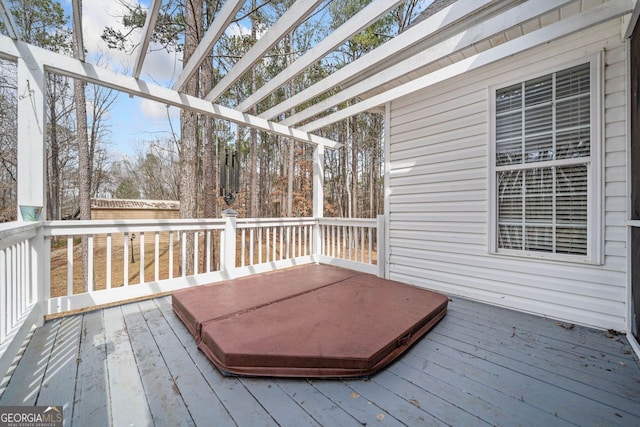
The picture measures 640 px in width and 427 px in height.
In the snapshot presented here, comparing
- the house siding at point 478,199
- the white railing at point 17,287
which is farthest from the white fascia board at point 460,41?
the white railing at point 17,287

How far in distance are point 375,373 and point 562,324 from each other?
6.87 ft

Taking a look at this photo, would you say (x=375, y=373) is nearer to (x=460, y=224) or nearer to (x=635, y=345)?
(x=635, y=345)

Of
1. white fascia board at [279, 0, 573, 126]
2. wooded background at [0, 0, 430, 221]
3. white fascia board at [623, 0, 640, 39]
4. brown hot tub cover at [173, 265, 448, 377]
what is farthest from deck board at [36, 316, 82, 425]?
white fascia board at [623, 0, 640, 39]

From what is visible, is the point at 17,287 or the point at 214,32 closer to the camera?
the point at 17,287

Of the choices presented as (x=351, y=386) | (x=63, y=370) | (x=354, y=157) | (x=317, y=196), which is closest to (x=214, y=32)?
(x=63, y=370)

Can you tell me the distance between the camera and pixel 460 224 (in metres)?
3.34

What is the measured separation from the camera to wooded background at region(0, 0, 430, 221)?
5262mm

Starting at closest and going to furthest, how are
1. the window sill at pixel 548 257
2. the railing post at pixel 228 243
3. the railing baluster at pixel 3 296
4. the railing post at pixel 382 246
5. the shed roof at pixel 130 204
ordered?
the railing baluster at pixel 3 296
the window sill at pixel 548 257
the railing post at pixel 228 243
the railing post at pixel 382 246
the shed roof at pixel 130 204

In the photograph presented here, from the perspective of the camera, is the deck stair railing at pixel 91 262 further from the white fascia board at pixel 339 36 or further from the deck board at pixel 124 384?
the white fascia board at pixel 339 36

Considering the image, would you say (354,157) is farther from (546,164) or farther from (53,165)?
(53,165)

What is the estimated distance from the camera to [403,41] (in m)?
2.51

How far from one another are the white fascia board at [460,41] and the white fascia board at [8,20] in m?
2.89

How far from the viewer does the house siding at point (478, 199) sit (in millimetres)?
2365

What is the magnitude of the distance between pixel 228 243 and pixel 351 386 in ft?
8.76
